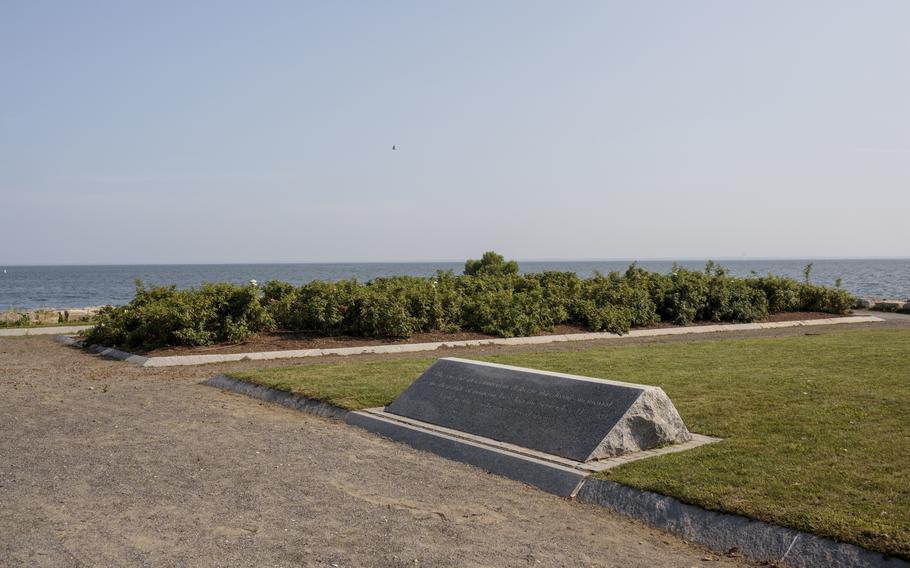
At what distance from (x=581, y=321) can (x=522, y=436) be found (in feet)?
43.8

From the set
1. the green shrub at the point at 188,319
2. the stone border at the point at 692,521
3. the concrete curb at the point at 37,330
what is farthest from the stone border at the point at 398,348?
the stone border at the point at 692,521

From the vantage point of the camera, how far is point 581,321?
20828 millimetres

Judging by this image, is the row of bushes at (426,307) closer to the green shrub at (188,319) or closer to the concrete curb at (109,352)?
the green shrub at (188,319)

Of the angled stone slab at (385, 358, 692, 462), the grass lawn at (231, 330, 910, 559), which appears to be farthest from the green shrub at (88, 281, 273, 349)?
the angled stone slab at (385, 358, 692, 462)

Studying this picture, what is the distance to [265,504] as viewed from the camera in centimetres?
617

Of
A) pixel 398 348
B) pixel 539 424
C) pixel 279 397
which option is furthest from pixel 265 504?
pixel 398 348

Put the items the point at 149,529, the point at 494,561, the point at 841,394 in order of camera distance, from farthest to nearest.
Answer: the point at 841,394
the point at 149,529
the point at 494,561

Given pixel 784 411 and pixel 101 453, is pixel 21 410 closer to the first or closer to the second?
pixel 101 453

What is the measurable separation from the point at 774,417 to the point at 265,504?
17.7 feet

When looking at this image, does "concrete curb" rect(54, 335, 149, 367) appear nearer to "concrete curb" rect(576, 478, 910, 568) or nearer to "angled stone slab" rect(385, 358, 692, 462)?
"angled stone slab" rect(385, 358, 692, 462)

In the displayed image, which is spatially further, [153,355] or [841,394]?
[153,355]

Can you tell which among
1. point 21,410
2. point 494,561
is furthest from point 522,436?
point 21,410

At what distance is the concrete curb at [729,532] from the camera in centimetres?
499

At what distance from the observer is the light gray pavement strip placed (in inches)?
204
